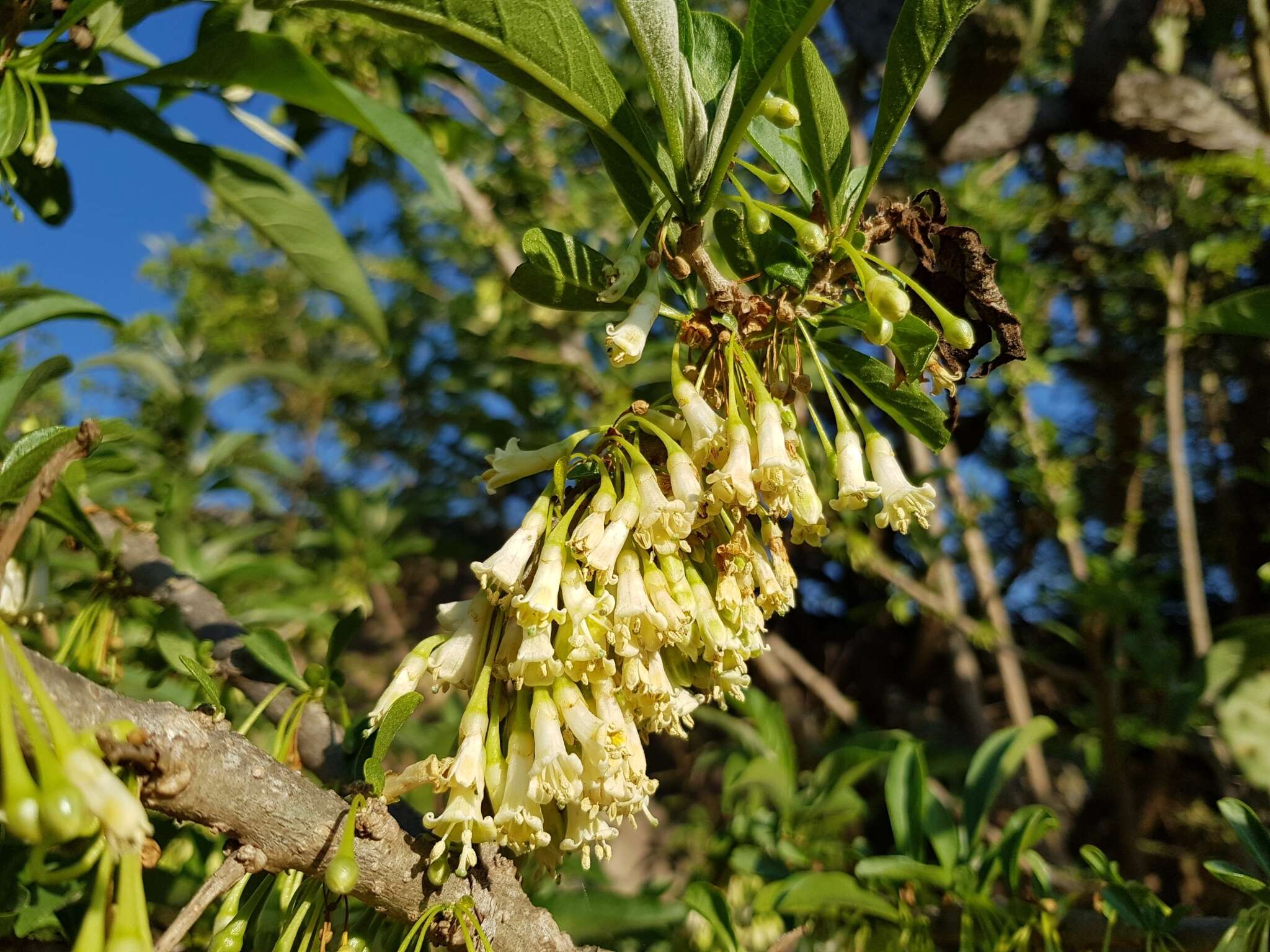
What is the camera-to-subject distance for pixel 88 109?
1.42 m

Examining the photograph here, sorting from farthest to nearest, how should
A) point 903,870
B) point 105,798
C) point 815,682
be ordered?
point 815,682 < point 903,870 < point 105,798

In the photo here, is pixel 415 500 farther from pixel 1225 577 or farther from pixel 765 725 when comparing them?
pixel 1225 577

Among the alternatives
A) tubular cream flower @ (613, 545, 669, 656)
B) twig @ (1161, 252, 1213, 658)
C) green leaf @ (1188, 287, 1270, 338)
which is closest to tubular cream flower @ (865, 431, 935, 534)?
tubular cream flower @ (613, 545, 669, 656)

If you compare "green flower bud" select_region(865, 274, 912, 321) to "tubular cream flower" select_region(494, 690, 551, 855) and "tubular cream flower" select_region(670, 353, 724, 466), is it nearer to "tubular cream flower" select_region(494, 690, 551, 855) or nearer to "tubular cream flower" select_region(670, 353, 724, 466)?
"tubular cream flower" select_region(670, 353, 724, 466)

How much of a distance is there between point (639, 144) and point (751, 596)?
52cm

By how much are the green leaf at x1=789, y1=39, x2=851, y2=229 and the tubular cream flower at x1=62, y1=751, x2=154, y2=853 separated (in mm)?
898

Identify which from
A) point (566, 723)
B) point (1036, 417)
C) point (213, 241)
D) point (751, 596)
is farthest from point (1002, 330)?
point (213, 241)

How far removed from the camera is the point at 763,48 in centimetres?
89

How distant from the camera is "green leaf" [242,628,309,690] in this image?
1345mm

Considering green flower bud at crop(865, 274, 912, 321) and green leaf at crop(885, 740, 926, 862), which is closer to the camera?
green flower bud at crop(865, 274, 912, 321)

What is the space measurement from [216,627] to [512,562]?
2.76 ft

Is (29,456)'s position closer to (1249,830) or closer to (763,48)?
(763,48)

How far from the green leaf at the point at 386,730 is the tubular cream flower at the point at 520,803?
0.12m

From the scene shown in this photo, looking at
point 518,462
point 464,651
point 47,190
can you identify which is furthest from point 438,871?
point 47,190
